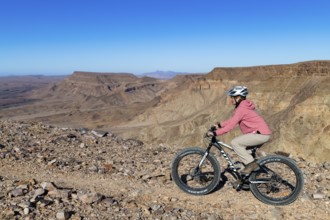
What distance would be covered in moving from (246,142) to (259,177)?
864 mm

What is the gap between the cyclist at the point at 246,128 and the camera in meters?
7.48

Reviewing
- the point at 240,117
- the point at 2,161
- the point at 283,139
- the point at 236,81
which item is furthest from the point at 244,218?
the point at 236,81

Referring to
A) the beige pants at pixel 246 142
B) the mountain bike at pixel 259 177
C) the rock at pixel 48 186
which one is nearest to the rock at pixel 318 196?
the mountain bike at pixel 259 177

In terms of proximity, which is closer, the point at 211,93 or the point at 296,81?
the point at 296,81

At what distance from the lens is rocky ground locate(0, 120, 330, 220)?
695cm

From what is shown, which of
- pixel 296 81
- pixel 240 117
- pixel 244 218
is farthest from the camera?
pixel 296 81

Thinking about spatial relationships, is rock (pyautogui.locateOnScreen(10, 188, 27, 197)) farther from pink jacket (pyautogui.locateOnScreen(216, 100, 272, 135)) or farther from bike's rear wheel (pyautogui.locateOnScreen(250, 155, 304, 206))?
bike's rear wheel (pyautogui.locateOnScreen(250, 155, 304, 206))

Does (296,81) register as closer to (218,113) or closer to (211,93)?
(218,113)

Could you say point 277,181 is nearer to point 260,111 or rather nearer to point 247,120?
point 247,120

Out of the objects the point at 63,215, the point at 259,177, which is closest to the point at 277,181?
the point at 259,177

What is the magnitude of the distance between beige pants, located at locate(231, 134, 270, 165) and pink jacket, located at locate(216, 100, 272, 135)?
125mm

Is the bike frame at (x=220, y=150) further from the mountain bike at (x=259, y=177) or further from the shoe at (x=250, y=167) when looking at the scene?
the shoe at (x=250, y=167)

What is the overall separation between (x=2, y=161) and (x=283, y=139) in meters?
44.0

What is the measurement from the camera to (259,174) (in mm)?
7723
